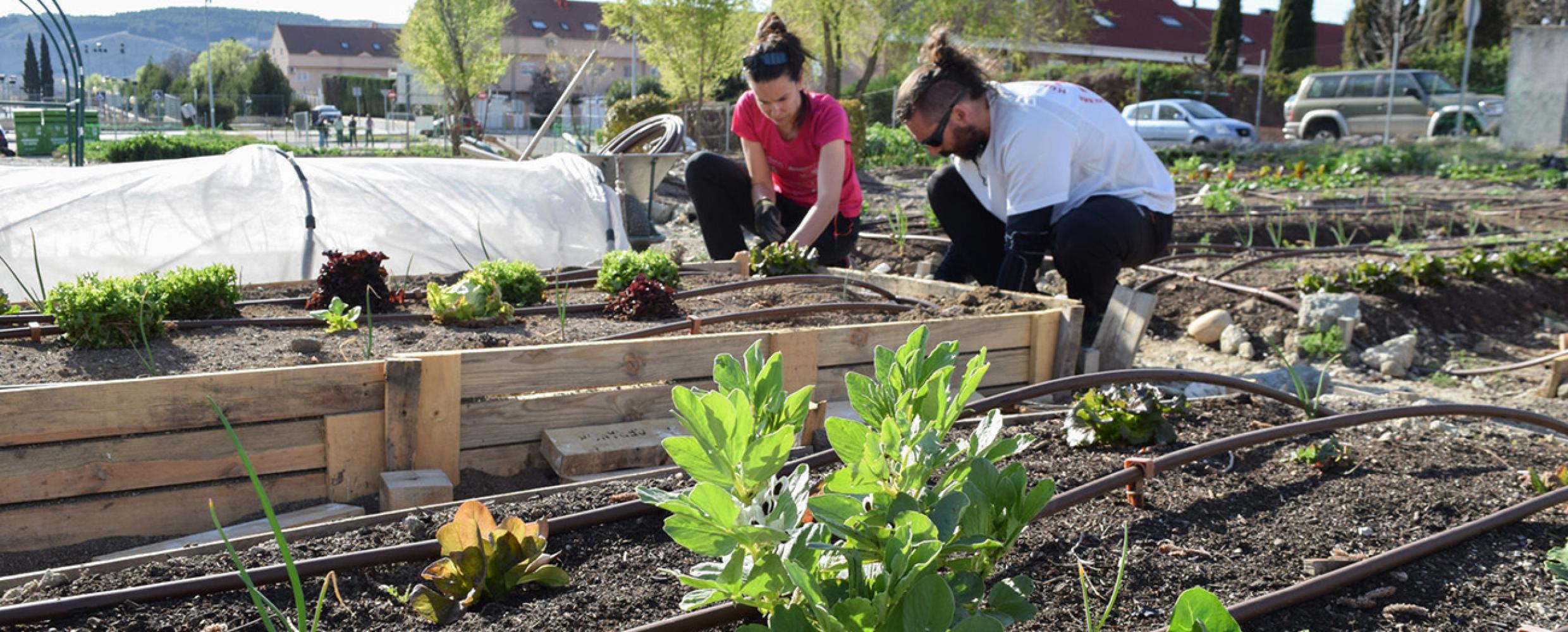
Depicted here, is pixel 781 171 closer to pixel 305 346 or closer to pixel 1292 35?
pixel 305 346

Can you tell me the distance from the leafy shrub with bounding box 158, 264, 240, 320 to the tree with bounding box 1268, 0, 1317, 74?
30.2m

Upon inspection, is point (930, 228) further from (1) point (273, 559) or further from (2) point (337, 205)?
(1) point (273, 559)

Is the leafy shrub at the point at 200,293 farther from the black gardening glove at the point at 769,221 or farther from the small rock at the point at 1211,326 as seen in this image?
the small rock at the point at 1211,326

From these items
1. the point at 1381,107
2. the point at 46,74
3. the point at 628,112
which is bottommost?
the point at 628,112

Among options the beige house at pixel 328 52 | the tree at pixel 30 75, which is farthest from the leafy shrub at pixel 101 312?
the beige house at pixel 328 52

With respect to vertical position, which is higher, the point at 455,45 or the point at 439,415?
the point at 455,45

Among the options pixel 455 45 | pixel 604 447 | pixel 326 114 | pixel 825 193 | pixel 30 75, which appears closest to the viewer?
pixel 604 447

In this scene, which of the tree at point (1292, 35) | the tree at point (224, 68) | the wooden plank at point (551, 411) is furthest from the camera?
the tree at point (224, 68)

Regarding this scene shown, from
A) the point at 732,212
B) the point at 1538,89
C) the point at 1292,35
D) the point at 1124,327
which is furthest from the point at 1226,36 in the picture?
the point at 1124,327

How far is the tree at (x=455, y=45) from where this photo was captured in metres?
25.3

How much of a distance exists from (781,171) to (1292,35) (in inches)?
1169

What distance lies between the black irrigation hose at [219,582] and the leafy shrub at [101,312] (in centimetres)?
137

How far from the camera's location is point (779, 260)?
4.26 metres

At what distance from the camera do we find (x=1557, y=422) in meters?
2.63
